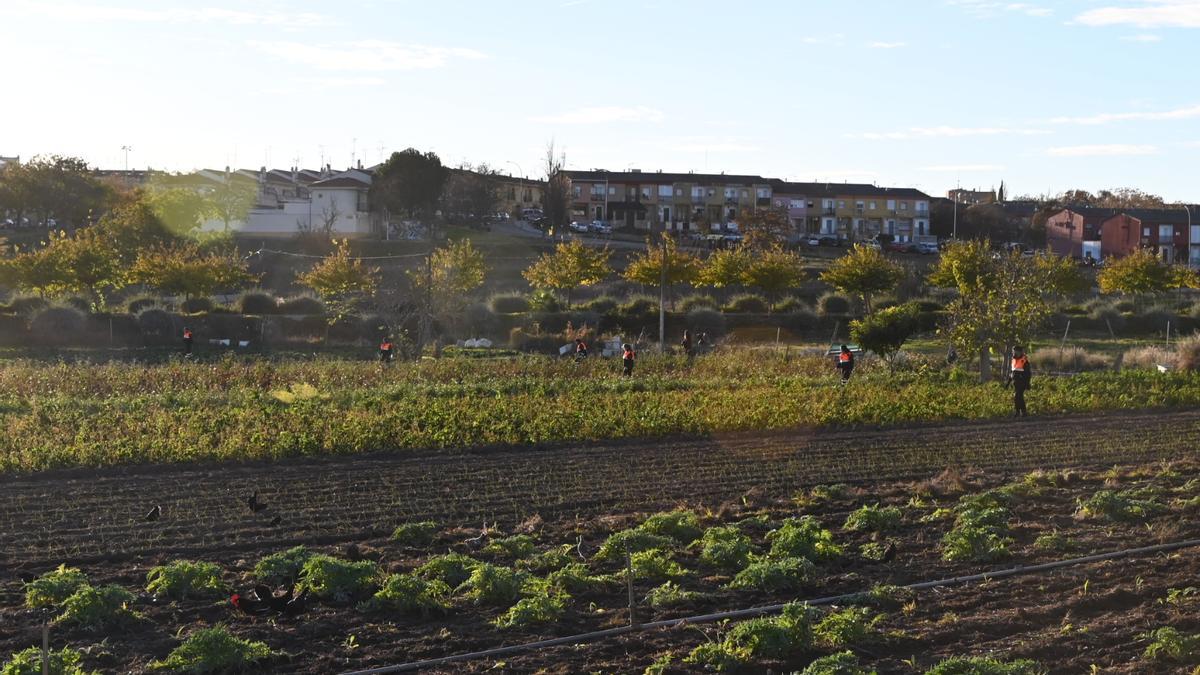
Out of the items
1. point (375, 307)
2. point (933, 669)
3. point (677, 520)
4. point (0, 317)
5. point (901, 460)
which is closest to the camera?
point (933, 669)

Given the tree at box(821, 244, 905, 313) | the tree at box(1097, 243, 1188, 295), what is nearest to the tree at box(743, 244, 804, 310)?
the tree at box(821, 244, 905, 313)

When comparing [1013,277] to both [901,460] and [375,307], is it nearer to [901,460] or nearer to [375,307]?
[901,460]

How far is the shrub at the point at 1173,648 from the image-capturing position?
331 inches

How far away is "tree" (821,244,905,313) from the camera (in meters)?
44.5

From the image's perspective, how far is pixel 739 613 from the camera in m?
9.62

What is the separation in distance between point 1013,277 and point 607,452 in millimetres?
12110

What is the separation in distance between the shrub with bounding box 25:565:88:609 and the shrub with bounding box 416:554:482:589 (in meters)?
2.61

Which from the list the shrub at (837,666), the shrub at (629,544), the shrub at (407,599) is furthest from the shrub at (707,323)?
the shrub at (837,666)

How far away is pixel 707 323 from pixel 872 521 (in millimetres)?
26387

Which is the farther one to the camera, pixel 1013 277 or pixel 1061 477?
pixel 1013 277

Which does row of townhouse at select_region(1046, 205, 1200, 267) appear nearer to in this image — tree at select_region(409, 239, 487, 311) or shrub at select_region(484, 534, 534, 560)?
tree at select_region(409, 239, 487, 311)

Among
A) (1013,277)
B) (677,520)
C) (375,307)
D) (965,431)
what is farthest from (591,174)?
(677,520)

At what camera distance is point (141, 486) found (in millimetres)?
14594

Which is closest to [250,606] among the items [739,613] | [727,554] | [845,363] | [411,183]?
[739,613]
